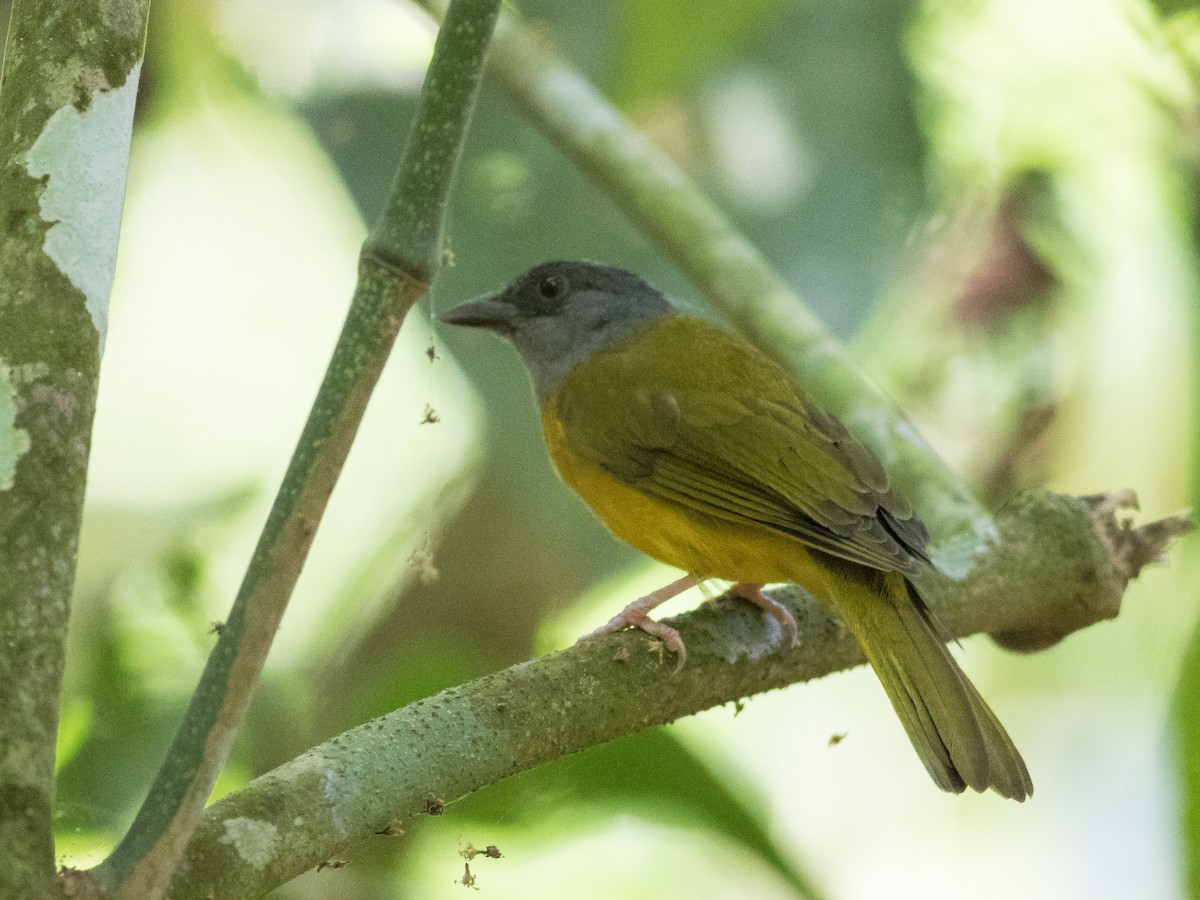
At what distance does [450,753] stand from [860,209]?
8.28 ft

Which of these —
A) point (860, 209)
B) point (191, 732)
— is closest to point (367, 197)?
point (860, 209)

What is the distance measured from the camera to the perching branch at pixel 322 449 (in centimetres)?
128

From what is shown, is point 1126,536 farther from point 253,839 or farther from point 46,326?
point 46,326

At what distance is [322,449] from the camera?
1373 mm

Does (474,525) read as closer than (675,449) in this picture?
No

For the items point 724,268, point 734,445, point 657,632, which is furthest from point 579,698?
point 724,268

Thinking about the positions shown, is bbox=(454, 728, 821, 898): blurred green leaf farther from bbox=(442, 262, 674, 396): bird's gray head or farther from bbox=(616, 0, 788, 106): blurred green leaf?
bbox=(616, 0, 788, 106): blurred green leaf

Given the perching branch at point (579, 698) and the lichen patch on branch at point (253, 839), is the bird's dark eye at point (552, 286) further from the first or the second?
the lichen patch on branch at point (253, 839)

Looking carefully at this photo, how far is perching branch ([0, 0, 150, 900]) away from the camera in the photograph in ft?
4.00

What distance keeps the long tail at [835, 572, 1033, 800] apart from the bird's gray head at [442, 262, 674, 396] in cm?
121

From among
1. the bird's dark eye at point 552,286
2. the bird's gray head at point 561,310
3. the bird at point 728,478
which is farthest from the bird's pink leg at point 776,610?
the bird's dark eye at point 552,286

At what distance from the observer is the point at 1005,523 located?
2988 mm

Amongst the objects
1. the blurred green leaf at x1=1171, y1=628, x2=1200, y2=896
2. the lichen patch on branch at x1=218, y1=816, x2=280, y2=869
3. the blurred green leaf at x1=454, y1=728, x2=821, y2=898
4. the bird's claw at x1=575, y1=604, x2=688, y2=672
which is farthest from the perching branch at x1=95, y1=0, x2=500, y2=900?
the blurred green leaf at x1=1171, y1=628, x2=1200, y2=896

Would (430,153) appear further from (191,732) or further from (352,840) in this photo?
(352,840)
